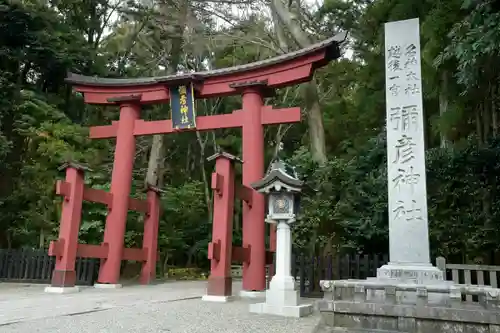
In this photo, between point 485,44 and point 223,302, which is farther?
point 223,302

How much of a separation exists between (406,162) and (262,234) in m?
4.10

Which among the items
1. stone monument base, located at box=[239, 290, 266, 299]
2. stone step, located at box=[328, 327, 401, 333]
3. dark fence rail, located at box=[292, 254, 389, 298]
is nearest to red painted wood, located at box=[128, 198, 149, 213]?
stone monument base, located at box=[239, 290, 266, 299]

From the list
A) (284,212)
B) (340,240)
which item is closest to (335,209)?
(340,240)

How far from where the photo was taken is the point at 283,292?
682 cm

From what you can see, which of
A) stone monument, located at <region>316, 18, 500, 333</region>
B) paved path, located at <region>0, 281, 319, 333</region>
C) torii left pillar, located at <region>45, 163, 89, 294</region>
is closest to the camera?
stone monument, located at <region>316, 18, 500, 333</region>

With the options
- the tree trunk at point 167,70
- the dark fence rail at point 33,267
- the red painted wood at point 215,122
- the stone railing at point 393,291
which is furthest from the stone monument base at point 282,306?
the tree trunk at point 167,70

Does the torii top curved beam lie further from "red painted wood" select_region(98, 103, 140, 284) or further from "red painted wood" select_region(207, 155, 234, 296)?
"red painted wood" select_region(207, 155, 234, 296)

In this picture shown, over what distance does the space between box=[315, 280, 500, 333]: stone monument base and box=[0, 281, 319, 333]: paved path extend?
0.54m

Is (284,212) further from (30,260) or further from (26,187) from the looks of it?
(26,187)

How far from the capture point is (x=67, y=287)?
9.74 metres

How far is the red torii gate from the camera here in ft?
31.5

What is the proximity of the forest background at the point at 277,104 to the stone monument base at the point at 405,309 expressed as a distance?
3.66m

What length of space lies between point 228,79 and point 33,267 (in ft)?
24.8

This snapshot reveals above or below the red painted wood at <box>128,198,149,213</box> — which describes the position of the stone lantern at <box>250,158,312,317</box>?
below
